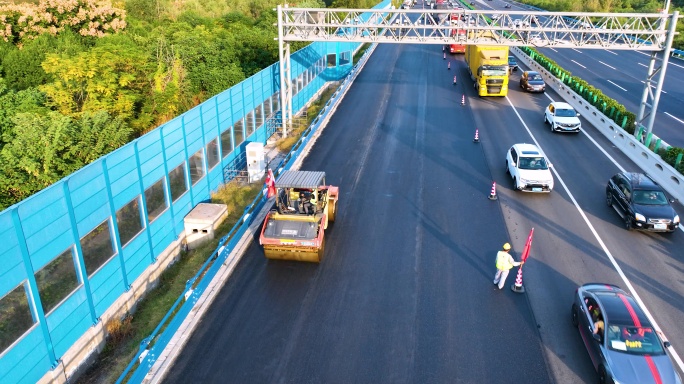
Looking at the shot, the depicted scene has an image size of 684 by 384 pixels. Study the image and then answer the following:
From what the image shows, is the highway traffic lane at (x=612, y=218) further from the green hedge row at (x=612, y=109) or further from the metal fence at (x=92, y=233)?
the metal fence at (x=92, y=233)

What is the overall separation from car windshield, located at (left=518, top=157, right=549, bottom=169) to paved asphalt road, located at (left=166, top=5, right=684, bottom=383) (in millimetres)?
1206

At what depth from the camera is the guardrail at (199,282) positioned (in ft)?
38.6

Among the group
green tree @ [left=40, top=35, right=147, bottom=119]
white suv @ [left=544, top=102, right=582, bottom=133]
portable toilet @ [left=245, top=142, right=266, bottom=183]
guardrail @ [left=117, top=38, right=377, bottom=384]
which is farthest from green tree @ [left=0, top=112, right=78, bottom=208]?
white suv @ [left=544, top=102, right=582, bottom=133]

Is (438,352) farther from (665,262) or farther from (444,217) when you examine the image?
(665,262)

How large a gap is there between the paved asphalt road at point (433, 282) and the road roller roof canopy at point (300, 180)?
2.36m

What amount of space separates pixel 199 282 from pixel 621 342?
11748 millimetres

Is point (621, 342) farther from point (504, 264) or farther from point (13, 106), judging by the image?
point (13, 106)

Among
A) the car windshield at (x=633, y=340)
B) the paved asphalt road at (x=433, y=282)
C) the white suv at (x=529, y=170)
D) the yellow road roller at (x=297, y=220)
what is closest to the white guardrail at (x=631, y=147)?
the paved asphalt road at (x=433, y=282)

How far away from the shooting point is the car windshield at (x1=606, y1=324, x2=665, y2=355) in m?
11.7

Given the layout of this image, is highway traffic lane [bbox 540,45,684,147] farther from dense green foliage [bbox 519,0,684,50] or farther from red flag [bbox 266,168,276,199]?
dense green foliage [bbox 519,0,684,50]

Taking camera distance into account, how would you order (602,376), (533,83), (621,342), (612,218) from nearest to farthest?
(602,376) → (621,342) → (612,218) → (533,83)

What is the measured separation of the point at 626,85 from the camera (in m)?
46.5

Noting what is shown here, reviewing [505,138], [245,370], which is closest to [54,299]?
[245,370]

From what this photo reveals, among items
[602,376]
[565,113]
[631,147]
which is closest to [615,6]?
[565,113]
